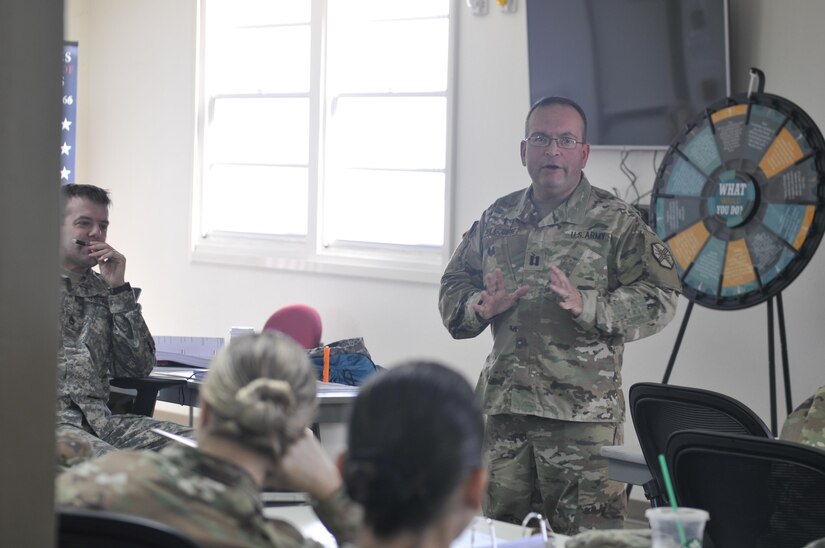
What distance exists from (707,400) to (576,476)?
681mm

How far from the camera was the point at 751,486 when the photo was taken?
187 centimetres

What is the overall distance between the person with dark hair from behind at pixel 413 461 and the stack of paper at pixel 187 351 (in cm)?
305

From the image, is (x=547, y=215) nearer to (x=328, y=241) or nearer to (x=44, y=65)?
(x=44, y=65)

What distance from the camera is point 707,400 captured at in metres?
2.25

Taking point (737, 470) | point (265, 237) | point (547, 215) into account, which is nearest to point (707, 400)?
point (737, 470)

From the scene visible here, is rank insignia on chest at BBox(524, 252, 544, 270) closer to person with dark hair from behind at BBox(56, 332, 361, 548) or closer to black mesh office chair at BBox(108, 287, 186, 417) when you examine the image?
black mesh office chair at BBox(108, 287, 186, 417)

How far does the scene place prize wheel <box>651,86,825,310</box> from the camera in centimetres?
367

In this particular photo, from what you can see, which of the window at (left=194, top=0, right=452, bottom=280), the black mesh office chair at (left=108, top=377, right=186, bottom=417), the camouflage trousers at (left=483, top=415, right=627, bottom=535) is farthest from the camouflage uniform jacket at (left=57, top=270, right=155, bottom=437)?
the window at (left=194, top=0, right=452, bottom=280)

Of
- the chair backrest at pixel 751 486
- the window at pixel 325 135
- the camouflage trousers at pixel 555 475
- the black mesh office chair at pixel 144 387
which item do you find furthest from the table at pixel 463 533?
the window at pixel 325 135

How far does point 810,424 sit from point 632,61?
9.41 feet

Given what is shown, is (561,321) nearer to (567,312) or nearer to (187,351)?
(567,312)

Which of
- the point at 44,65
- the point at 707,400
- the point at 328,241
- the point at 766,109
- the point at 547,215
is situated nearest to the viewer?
the point at 44,65

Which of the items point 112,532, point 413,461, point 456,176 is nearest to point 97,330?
point 112,532

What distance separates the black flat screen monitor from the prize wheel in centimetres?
51
